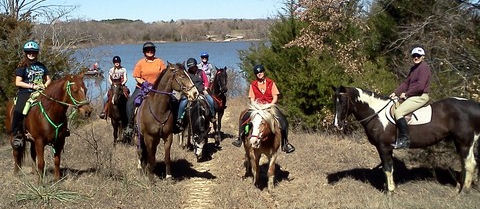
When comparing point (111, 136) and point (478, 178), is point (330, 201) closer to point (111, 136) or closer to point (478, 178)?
point (478, 178)

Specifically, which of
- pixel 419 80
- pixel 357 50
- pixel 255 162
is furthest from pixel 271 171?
pixel 357 50

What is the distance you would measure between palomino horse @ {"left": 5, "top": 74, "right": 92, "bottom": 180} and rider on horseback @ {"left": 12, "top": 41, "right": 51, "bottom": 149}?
0.19 m

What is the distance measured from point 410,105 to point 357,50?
10.1 m

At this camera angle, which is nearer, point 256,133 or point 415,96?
point 256,133

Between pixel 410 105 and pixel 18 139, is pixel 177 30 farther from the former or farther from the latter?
pixel 410 105

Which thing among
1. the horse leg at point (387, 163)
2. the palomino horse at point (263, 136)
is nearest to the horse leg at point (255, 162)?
the palomino horse at point (263, 136)

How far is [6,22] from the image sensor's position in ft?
68.4

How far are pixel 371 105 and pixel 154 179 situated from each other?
4.20 metres

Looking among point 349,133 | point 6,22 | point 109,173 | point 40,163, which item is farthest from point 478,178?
point 6,22

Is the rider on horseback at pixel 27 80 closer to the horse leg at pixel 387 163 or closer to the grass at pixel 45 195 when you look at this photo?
the grass at pixel 45 195

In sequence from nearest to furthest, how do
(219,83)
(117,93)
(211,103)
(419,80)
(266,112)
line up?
(419,80)
(266,112)
(211,103)
(117,93)
(219,83)

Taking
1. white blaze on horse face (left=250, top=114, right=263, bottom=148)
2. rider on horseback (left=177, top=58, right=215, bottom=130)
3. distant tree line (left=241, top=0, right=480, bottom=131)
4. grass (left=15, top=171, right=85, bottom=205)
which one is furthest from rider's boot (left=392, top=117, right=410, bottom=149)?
grass (left=15, top=171, right=85, bottom=205)

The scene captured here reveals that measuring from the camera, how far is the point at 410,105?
28.2ft

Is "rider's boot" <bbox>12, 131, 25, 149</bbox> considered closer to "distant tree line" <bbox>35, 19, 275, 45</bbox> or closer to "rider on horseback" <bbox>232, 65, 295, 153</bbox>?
"rider on horseback" <bbox>232, 65, 295, 153</bbox>
